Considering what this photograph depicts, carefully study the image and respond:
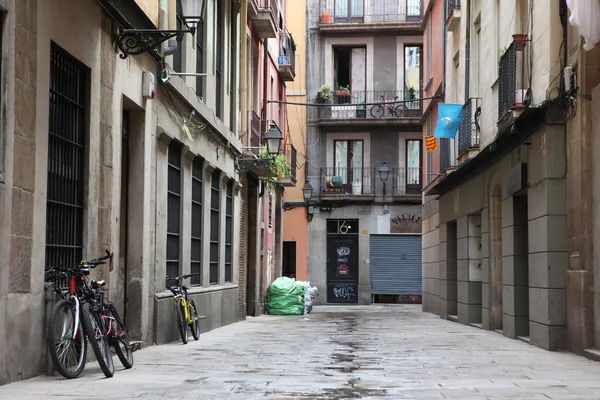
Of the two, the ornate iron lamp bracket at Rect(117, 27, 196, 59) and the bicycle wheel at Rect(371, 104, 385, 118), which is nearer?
the ornate iron lamp bracket at Rect(117, 27, 196, 59)

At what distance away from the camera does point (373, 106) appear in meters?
39.5

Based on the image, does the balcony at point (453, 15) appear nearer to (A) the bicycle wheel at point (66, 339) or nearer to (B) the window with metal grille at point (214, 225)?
(B) the window with metal grille at point (214, 225)

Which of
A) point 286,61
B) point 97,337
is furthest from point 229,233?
point 97,337

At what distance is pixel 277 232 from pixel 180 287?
1831 cm

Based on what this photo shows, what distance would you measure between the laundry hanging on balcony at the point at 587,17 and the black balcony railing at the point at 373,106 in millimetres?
27608

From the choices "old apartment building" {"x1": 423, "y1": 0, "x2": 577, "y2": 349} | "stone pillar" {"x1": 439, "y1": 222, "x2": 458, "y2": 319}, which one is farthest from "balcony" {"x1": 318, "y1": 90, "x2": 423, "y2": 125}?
"stone pillar" {"x1": 439, "y1": 222, "x2": 458, "y2": 319}

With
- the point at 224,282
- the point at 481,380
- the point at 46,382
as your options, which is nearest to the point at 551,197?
the point at 481,380

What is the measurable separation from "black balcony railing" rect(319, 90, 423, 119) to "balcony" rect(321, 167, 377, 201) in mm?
2247

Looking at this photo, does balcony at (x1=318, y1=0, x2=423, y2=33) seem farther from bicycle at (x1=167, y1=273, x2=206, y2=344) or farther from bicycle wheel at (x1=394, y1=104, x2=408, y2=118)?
bicycle at (x1=167, y1=273, x2=206, y2=344)

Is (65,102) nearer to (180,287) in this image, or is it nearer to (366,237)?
(180,287)

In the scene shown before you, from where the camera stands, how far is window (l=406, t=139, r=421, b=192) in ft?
130

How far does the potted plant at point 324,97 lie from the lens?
39.7m

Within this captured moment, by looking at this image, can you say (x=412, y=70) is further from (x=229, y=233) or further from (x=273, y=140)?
(x=229, y=233)

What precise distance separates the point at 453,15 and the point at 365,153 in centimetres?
1547
